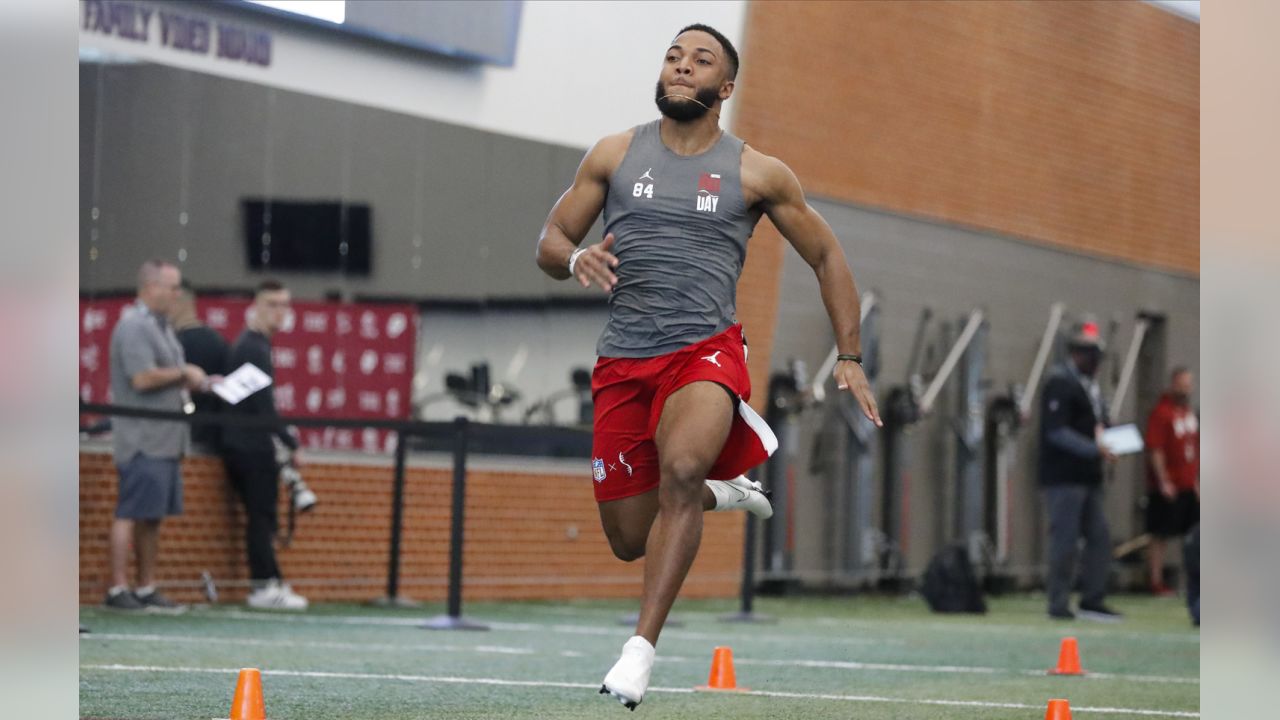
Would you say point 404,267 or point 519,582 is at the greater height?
point 404,267

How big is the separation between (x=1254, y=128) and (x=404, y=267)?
34.3 feet

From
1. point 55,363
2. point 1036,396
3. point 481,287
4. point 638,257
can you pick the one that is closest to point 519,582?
point 481,287

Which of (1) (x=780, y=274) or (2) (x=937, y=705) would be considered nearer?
(2) (x=937, y=705)

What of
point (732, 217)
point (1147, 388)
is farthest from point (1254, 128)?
point (1147, 388)

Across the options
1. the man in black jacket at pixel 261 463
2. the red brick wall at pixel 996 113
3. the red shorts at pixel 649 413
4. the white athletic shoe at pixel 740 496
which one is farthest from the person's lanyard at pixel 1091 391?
the red shorts at pixel 649 413

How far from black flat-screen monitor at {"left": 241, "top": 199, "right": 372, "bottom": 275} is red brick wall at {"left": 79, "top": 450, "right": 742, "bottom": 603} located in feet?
4.39

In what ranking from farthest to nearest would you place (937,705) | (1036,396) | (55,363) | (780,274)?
(1036,396), (780,274), (937,705), (55,363)

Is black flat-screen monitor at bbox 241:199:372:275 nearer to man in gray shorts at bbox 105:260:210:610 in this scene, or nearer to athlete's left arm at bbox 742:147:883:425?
man in gray shorts at bbox 105:260:210:610

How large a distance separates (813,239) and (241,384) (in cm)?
623

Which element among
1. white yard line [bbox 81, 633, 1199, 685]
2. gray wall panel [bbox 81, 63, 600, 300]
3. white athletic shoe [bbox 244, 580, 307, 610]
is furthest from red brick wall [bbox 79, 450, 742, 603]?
white yard line [bbox 81, 633, 1199, 685]

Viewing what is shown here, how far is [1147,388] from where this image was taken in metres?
22.1

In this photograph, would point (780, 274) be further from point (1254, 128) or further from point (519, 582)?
point (1254, 128)

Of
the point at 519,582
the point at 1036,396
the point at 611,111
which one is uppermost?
the point at 611,111

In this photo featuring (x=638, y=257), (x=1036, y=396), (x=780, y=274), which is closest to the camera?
(x=638, y=257)
